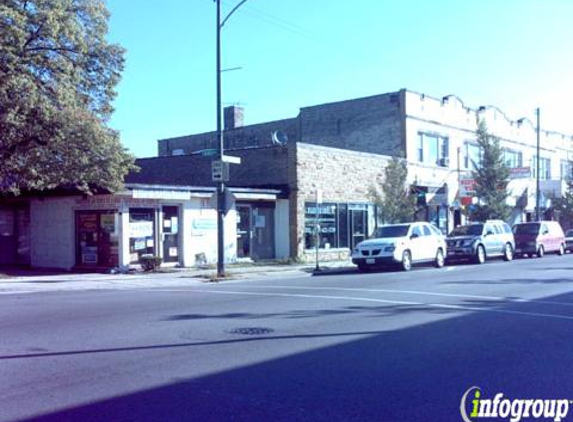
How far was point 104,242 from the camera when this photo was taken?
23.4 m

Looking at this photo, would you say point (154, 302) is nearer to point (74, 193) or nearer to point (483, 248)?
point (74, 193)

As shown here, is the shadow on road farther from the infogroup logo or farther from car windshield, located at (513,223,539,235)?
car windshield, located at (513,223,539,235)

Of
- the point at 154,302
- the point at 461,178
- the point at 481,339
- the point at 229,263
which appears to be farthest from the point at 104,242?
the point at 461,178

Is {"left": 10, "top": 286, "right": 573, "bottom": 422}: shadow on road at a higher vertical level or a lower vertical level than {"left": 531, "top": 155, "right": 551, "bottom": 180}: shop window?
lower

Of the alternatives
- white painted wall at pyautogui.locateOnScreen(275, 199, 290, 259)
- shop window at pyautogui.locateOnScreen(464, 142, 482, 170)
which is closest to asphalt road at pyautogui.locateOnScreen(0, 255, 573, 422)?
white painted wall at pyautogui.locateOnScreen(275, 199, 290, 259)

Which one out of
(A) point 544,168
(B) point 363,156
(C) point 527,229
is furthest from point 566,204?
(B) point 363,156

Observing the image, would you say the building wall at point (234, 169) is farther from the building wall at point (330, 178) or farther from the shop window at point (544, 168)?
the shop window at point (544, 168)

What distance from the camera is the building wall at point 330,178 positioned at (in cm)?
2831

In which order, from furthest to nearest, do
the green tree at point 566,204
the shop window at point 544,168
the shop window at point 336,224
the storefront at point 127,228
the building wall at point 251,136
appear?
the shop window at point 544,168 < the green tree at point 566,204 < the building wall at point 251,136 < the shop window at point 336,224 < the storefront at point 127,228

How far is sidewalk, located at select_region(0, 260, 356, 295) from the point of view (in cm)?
1869

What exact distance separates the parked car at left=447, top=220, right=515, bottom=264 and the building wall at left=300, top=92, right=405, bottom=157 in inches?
341

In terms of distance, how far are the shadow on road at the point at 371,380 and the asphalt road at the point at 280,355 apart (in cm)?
2

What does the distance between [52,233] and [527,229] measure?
22449mm

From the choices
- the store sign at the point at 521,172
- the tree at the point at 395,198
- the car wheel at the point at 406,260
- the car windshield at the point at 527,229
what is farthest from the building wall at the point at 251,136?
the car wheel at the point at 406,260
